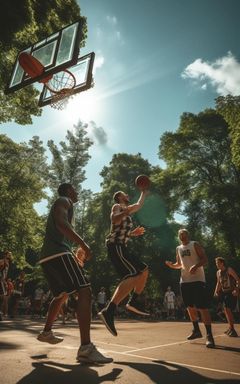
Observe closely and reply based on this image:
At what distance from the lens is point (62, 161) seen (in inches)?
1615

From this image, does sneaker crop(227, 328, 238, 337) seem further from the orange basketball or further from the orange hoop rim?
the orange basketball

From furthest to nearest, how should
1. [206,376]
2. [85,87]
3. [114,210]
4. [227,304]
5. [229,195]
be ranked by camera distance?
[229,195] < [85,87] < [227,304] < [114,210] < [206,376]

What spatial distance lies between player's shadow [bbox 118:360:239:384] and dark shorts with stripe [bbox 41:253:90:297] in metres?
1.00

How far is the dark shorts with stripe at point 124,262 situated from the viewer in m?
5.24

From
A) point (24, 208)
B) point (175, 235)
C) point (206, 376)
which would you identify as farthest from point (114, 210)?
point (175, 235)

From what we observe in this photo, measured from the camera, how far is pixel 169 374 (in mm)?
3416

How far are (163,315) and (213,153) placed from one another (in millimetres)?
15766

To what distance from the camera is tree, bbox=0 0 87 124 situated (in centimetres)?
1147

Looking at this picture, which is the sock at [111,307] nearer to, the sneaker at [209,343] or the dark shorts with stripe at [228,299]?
the sneaker at [209,343]

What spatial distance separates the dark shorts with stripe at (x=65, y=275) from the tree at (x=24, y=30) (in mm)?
8929

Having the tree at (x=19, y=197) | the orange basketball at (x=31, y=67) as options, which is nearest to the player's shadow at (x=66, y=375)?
the orange basketball at (x=31, y=67)

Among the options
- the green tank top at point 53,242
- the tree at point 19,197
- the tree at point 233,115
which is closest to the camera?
the green tank top at point 53,242

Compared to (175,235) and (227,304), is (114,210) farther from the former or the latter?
(175,235)

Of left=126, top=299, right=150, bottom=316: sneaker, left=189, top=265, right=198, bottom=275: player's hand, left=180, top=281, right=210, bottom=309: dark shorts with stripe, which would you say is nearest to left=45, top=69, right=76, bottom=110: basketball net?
left=189, top=265, right=198, bottom=275: player's hand
